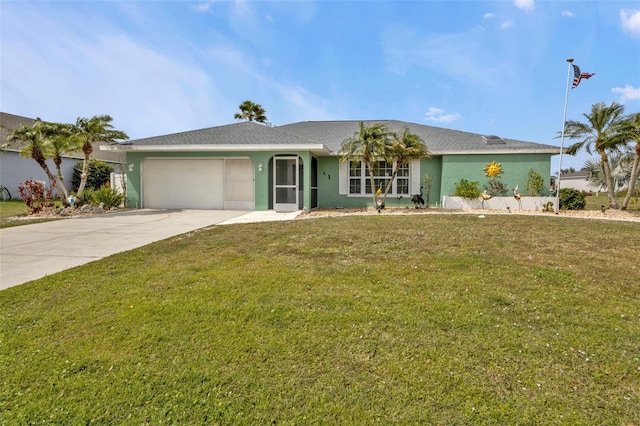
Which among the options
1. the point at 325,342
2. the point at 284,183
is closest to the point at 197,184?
the point at 284,183

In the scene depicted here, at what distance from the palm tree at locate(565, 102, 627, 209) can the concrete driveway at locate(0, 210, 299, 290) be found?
15338 mm

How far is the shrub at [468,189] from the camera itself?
46.2ft

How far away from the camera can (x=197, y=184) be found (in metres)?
14.6

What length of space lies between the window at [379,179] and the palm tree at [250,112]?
15906 millimetres

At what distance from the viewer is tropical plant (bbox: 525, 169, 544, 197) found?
14.0 meters

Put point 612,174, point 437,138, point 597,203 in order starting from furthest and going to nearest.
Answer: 1. point 612,174
2. point 597,203
3. point 437,138

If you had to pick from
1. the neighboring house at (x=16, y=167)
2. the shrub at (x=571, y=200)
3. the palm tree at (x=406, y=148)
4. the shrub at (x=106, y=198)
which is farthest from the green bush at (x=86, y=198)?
the shrub at (x=571, y=200)

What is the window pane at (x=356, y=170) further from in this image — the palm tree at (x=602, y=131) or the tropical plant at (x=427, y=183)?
the palm tree at (x=602, y=131)

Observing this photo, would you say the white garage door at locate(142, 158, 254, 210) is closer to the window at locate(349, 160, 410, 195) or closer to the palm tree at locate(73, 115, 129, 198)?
the palm tree at locate(73, 115, 129, 198)

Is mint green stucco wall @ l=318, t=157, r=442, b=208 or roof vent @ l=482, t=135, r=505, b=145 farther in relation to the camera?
mint green stucco wall @ l=318, t=157, r=442, b=208

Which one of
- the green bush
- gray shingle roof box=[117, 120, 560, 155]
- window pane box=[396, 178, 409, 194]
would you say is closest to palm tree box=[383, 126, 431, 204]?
gray shingle roof box=[117, 120, 560, 155]

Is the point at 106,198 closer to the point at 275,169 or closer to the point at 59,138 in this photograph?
the point at 59,138

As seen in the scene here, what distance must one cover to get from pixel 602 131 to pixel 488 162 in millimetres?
4458

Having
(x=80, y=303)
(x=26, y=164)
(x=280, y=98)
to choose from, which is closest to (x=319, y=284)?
(x=80, y=303)
